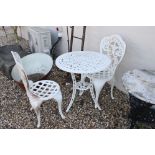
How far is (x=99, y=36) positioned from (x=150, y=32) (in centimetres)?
114

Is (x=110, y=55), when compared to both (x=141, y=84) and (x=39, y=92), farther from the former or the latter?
(x=39, y=92)

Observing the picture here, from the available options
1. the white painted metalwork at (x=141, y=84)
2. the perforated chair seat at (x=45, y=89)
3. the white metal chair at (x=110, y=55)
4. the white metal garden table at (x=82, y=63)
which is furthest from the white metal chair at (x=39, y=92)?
the white painted metalwork at (x=141, y=84)

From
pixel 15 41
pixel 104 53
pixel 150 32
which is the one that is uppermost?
pixel 150 32

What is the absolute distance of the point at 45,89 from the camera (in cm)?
319

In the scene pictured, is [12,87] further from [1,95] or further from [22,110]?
[22,110]

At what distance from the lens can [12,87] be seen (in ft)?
13.8

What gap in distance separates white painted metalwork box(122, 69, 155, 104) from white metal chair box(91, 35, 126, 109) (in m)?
0.46

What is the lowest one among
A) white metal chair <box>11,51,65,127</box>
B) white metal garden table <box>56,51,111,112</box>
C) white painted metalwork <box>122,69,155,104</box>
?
white metal chair <box>11,51,65,127</box>

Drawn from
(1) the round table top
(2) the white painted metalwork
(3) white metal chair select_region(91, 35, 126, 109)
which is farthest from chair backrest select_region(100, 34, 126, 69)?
(2) the white painted metalwork

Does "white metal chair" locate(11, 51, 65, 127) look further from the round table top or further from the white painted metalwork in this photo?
the white painted metalwork

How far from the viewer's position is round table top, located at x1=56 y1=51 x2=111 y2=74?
116 inches

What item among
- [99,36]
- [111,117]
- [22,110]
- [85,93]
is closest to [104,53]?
[99,36]

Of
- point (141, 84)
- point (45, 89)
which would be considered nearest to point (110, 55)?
point (141, 84)

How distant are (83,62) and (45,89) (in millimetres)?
709
